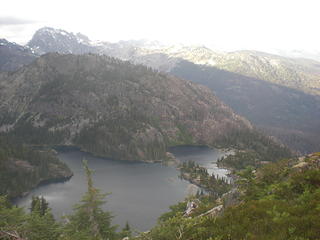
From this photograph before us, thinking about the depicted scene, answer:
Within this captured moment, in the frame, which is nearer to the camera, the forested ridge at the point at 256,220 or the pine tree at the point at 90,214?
the forested ridge at the point at 256,220

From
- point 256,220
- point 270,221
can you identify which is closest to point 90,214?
point 256,220

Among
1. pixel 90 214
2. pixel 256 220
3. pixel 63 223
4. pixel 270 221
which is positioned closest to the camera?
pixel 270 221

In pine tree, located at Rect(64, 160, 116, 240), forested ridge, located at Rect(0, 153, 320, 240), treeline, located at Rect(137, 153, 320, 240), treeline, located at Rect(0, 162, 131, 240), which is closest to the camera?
treeline, located at Rect(137, 153, 320, 240)

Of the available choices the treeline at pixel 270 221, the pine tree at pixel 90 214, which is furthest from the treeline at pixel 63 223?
the treeline at pixel 270 221

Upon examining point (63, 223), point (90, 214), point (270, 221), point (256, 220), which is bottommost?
point (63, 223)

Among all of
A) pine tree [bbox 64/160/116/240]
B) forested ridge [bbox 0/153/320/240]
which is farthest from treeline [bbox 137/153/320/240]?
pine tree [bbox 64/160/116/240]

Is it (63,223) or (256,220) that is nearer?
(256,220)

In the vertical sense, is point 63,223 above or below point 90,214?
below

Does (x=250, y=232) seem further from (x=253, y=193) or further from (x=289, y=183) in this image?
(x=253, y=193)

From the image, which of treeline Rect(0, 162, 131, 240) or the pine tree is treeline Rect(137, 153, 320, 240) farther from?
the pine tree

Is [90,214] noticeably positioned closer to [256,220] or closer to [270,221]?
[256,220]

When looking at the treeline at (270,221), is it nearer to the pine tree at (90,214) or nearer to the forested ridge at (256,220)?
the forested ridge at (256,220)

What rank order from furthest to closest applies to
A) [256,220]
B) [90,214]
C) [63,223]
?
[63,223]
[90,214]
[256,220]

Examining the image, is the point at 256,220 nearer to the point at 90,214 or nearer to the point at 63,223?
the point at 90,214
